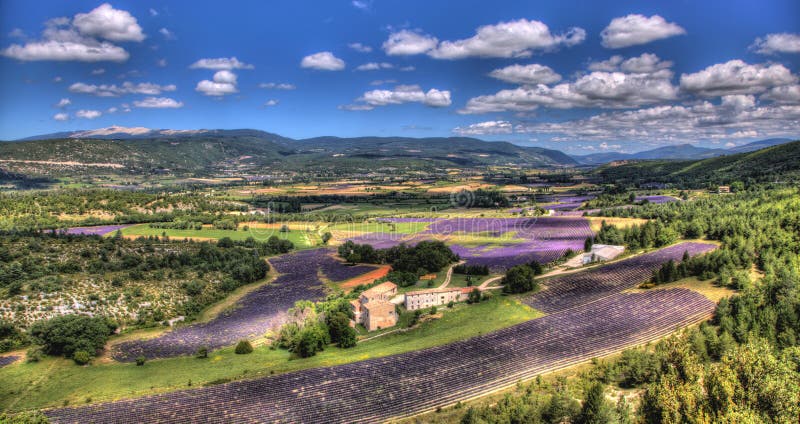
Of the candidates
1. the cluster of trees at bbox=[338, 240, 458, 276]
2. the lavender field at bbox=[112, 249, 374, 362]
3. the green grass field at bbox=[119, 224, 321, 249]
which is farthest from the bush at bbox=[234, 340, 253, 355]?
the green grass field at bbox=[119, 224, 321, 249]

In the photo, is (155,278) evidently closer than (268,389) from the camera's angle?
No

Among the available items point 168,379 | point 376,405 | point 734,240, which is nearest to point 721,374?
point 376,405

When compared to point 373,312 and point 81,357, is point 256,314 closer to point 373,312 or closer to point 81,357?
point 373,312

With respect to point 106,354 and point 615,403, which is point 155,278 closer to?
point 106,354

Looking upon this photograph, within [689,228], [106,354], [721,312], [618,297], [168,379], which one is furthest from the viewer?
[689,228]

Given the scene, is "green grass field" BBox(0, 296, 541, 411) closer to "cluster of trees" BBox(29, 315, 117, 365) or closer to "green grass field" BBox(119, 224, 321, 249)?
"cluster of trees" BBox(29, 315, 117, 365)

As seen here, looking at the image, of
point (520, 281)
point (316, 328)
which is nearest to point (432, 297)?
point (520, 281)
